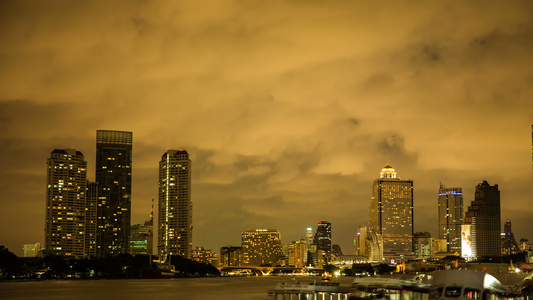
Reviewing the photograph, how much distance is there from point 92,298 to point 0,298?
17546 mm

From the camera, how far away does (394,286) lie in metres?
84.9

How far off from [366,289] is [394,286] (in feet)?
12.4

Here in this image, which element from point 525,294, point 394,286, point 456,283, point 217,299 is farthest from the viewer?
point 217,299

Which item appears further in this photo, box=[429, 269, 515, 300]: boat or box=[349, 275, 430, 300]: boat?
box=[349, 275, 430, 300]: boat

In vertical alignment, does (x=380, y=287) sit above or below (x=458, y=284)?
below

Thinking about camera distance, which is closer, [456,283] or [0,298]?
[456,283]

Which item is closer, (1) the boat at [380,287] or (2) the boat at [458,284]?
(2) the boat at [458,284]

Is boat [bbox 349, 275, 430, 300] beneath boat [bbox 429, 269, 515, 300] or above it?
beneath

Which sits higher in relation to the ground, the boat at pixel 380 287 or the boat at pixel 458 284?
the boat at pixel 458 284

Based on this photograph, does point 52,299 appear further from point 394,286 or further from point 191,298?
point 394,286

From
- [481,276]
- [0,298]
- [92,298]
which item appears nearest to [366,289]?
[481,276]

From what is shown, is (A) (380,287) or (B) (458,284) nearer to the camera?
(B) (458,284)

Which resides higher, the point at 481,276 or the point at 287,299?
the point at 481,276

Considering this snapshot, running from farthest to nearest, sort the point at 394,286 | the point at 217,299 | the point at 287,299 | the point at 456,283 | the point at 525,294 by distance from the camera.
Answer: the point at 217,299 < the point at 287,299 < the point at 525,294 < the point at 394,286 < the point at 456,283
